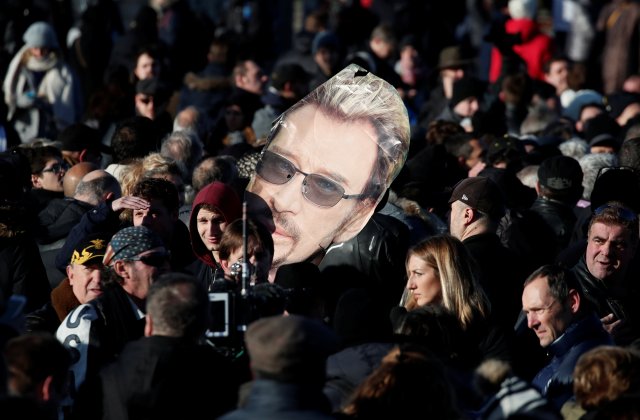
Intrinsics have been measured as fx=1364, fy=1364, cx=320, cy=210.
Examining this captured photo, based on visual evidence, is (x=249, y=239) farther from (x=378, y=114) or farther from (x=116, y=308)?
(x=378, y=114)

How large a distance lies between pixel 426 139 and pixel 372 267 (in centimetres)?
392

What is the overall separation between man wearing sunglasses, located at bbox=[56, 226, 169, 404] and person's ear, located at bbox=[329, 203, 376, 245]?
1.45 m

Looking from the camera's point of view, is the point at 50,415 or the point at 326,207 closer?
the point at 50,415

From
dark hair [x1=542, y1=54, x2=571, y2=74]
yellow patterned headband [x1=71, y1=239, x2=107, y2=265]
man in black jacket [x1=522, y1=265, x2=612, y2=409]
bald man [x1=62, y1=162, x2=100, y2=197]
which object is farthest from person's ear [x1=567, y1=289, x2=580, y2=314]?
dark hair [x1=542, y1=54, x2=571, y2=74]

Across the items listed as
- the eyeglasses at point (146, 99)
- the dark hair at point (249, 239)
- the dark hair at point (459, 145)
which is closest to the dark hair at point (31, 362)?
the dark hair at point (249, 239)

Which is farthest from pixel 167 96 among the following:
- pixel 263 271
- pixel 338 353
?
pixel 338 353

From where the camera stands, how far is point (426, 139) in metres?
11.3

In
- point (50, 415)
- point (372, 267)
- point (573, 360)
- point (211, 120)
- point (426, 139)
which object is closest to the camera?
point (50, 415)

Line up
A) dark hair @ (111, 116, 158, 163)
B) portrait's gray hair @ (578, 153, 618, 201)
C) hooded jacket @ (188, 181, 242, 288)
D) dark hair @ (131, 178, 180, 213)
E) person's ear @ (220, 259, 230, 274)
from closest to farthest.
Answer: person's ear @ (220, 259, 230, 274), hooded jacket @ (188, 181, 242, 288), dark hair @ (131, 178, 180, 213), dark hair @ (111, 116, 158, 163), portrait's gray hair @ (578, 153, 618, 201)

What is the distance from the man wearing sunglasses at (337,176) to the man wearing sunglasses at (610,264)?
117cm

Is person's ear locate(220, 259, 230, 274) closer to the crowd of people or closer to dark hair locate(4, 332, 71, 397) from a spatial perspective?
the crowd of people

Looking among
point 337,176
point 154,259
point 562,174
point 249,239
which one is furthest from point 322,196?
point 562,174

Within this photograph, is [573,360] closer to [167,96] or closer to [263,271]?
[263,271]

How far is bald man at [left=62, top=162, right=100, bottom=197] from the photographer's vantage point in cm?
870
